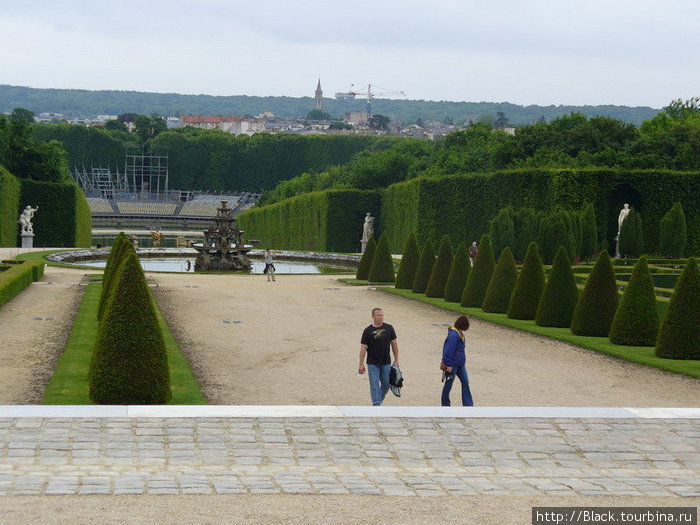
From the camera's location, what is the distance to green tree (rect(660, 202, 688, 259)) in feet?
144

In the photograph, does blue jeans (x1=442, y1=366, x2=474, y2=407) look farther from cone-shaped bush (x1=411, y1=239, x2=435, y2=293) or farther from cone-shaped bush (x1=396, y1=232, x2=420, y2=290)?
cone-shaped bush (x1=396, y1=232, x2=420, y2=290)

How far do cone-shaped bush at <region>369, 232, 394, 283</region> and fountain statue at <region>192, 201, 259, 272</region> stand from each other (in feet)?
35.3

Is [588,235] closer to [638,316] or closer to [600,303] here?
[600,303]

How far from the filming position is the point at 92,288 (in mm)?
29906

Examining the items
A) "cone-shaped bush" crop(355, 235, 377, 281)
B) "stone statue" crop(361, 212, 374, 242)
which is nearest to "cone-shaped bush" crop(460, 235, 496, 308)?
"cone-shaped bush" crop(355, 235, 377, 281)

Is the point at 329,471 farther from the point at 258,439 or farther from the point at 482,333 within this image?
the point at 482,333

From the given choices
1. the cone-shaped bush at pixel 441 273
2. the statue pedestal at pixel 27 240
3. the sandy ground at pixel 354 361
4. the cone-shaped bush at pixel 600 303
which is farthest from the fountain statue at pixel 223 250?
the cone-shaped bush at pixel 600 303

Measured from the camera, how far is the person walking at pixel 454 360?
44.7ft

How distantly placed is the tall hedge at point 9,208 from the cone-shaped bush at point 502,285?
33.4 metres

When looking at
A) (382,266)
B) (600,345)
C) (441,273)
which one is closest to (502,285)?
(441,273)

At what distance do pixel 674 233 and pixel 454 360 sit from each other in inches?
1286

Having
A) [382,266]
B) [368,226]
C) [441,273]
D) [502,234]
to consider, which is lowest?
[368,226]

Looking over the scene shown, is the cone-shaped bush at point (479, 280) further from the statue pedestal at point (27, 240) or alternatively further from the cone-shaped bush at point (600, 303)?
the statue pedestal at point (27, 240)

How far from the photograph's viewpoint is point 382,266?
124 feet
